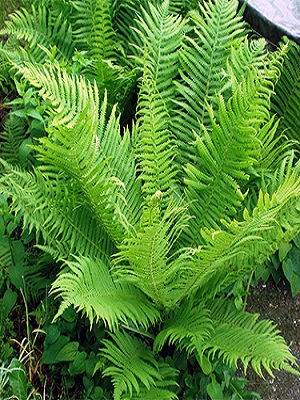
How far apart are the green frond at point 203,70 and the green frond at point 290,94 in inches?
12.1

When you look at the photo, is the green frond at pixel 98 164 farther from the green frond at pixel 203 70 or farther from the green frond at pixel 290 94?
the green frond at pixel 290 94

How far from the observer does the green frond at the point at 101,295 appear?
77.5 inches

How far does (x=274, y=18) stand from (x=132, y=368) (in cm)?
185

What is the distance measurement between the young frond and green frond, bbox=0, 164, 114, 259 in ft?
1.22

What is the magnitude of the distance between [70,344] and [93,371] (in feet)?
0.49

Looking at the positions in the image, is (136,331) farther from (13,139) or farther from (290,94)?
(290,94)

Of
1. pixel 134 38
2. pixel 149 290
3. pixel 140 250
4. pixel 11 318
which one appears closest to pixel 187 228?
pixel 149 290

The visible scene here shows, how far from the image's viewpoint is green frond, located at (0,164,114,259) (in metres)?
2.31

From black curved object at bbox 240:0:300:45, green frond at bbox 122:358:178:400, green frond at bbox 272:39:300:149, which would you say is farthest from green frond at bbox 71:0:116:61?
green frond at bbox 122:358:178:400

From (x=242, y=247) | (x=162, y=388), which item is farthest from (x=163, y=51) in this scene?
(x=162, y=388)

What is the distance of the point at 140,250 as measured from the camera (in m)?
2.00

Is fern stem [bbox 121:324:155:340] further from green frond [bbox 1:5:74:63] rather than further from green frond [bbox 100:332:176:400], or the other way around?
green frond [bbox 1:5:74:63]

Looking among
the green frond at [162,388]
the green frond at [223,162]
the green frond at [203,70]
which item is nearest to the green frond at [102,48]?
the green frond at [203,70]

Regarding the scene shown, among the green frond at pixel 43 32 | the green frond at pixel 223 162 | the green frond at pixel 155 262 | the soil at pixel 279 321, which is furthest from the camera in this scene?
the green frond at pixel 43 32
